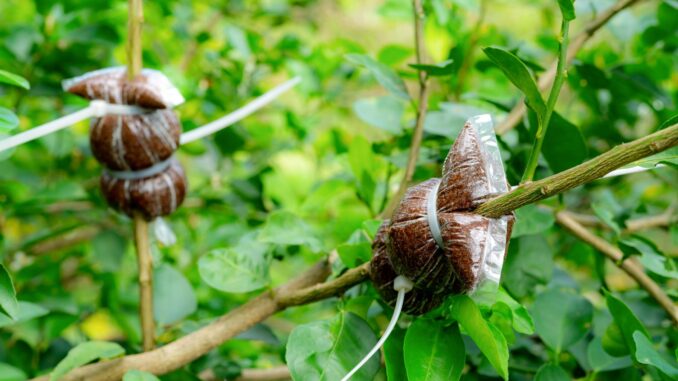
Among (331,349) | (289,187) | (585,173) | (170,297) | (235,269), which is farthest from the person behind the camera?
(289,187)

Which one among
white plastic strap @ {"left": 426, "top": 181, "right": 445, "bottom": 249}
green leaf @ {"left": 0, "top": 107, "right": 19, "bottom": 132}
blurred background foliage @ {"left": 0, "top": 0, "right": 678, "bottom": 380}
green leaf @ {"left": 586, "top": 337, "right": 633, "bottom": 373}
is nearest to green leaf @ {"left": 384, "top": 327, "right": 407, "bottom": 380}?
blurred background foliage @ {"left": 0, "top": 0, "right": 678, "bottom": 380}

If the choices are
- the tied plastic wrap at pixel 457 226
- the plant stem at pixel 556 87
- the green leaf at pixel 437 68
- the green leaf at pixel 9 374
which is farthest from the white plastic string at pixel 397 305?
the green leaf at pixel 9 374

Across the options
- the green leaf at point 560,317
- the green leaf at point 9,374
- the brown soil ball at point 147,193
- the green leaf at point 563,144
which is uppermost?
the green leaf at point 563,144

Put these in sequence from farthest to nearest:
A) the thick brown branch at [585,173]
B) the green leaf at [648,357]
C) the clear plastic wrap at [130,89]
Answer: the clear plastic wrap at [130,89] < the green leaf at [648,357] < the thick brown branch at [585,173]

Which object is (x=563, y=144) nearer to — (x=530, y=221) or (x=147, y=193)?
(x=530, y=221)

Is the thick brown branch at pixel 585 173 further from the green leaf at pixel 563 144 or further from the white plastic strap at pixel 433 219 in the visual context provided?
the green leaf at pixel 563 144

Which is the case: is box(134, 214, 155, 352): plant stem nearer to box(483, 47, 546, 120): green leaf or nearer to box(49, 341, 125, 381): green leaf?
box(49, 341, 125, 381): green leaf

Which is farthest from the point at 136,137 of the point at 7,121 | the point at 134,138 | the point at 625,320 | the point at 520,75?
the point at 625,320
